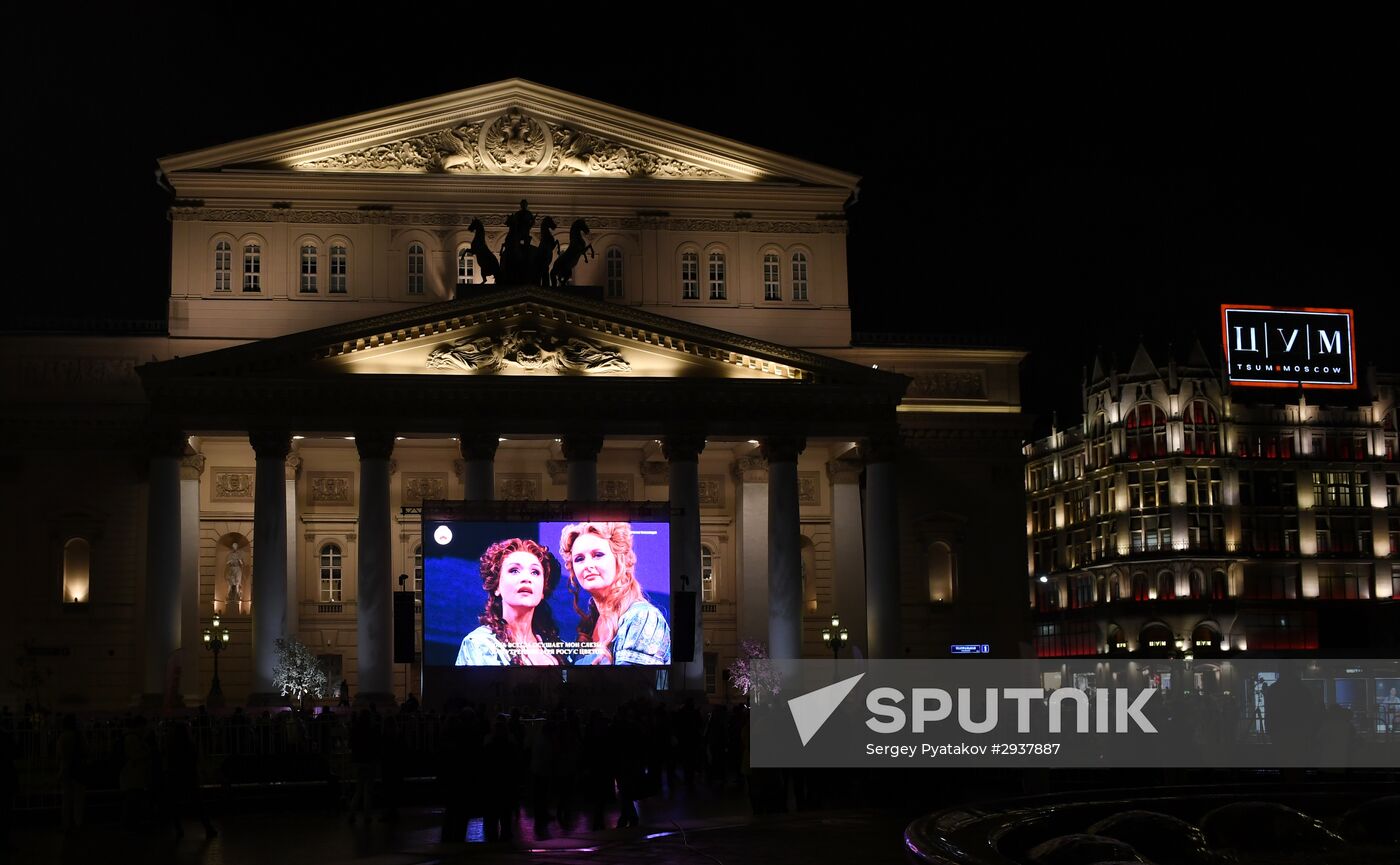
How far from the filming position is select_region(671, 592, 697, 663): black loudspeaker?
40.1 metres

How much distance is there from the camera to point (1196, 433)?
340 feet

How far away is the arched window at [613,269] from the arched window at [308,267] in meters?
9.52

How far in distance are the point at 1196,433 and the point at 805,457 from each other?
2099 inches

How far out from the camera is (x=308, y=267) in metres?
55.8

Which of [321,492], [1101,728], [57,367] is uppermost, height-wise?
[57,367]

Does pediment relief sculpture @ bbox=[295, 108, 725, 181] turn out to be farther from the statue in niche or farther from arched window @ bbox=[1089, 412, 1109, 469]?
arched window @ bbox=[1089, 412, 1109, 469]

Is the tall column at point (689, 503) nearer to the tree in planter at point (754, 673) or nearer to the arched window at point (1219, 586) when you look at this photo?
the tree in planter at point (754, 673)

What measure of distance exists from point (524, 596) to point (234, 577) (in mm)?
19188

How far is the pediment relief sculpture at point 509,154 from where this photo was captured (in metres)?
55.7

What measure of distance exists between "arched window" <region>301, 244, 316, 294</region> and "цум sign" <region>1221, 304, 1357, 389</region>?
5134 centimetres

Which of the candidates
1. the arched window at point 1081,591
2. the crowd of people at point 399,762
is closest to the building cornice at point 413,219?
the crowd of people at point 399,762

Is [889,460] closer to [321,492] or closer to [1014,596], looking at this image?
[1014,596]

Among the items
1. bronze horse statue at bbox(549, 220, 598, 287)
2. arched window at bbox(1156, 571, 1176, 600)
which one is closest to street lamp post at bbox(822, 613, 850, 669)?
bronze horse statue at bbox(549, 220, 598, 287)

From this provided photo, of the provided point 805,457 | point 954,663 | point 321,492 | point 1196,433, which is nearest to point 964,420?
point 805,457
